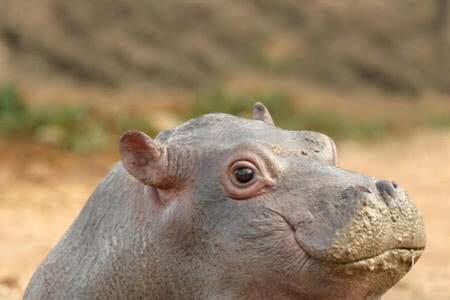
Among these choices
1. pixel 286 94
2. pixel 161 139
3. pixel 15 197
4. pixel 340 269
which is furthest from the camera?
pixel 286 94

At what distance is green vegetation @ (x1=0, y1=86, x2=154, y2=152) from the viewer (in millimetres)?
12008

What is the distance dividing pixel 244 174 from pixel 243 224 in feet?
0.56

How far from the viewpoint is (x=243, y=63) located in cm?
1472

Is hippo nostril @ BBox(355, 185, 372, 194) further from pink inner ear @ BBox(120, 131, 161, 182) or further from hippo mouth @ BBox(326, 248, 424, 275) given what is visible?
pink inner ear @ BBox(120, 131, 161, 182)

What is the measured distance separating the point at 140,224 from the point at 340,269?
82 centimetres

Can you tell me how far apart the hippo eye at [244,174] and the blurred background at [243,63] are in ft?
29.9

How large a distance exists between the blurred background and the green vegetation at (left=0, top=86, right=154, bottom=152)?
4 centimetres

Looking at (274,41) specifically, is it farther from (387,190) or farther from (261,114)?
(387,190)

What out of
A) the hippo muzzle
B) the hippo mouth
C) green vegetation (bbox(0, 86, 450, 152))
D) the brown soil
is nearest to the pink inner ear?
the hippo muzzle

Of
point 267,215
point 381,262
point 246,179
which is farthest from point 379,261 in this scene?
point 246,179

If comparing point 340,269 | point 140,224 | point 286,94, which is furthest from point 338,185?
point 286,94

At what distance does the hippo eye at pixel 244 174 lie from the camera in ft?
11.9

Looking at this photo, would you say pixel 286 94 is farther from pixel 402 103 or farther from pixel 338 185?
pixel 338 185

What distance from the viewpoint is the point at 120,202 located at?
4086 mm
